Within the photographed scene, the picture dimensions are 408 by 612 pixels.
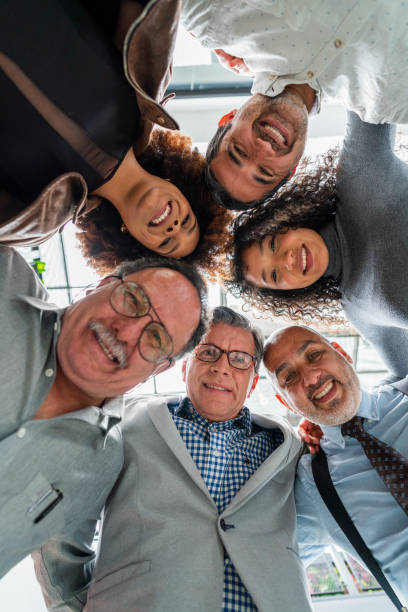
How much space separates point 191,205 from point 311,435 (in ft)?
4.71

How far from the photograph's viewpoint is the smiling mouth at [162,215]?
1.70 metres

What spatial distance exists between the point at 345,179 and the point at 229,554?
71.4 inches

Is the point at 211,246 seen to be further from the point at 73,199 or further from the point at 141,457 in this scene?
the point at 141,457

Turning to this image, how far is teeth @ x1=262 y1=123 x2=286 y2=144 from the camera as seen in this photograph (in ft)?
5.37

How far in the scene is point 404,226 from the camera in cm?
177

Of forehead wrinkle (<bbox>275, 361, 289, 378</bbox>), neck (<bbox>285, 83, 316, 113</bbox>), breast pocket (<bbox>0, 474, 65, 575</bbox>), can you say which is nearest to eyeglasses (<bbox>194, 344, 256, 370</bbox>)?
forehead wrinkle (<bbox>275, 361, 289, 378</bbox>)

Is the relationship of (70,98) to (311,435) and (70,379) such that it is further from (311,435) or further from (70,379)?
(311,435)

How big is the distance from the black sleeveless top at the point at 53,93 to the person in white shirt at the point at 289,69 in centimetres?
48

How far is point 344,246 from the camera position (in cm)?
210

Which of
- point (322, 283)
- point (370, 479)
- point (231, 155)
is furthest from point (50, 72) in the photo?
point (370, 479)

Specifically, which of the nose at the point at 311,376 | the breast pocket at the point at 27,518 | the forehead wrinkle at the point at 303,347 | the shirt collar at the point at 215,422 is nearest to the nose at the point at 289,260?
the forehead wrinkle at the point at 303,347

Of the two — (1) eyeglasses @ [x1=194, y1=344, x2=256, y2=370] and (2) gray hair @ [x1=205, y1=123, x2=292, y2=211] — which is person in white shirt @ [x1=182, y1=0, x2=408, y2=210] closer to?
(2) gray hair @ [x1=205, y1=123, x2=292, y2=211]

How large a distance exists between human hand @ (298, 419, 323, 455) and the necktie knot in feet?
0.49

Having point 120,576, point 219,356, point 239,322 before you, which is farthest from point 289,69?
point 120,576
